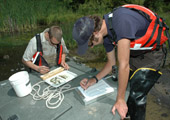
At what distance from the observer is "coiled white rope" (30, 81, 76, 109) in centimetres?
133

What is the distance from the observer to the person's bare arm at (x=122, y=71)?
112 centimetres

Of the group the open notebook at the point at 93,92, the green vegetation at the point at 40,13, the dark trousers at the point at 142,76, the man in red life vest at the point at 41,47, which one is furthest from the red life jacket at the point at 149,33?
the green vegetation at the point at 40,13

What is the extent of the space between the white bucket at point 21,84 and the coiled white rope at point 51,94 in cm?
9

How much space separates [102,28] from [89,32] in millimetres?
158

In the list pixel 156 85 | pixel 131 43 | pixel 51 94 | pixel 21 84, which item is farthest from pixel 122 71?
pixel 156 85

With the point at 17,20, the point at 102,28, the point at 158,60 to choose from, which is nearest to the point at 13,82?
the point at 102,28

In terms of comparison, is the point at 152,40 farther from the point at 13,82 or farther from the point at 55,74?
the point at 13,82

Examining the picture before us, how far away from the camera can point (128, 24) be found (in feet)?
3.66

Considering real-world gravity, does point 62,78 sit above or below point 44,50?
below

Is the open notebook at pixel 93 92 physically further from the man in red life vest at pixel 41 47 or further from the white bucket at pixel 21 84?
the man in red life vest at pixel 41 47

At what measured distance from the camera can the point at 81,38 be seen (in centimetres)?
125

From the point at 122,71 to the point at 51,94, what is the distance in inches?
30.6

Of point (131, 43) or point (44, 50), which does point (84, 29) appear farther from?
point (44, 50)

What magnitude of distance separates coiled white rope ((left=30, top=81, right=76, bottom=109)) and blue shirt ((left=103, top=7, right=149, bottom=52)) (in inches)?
32.0
